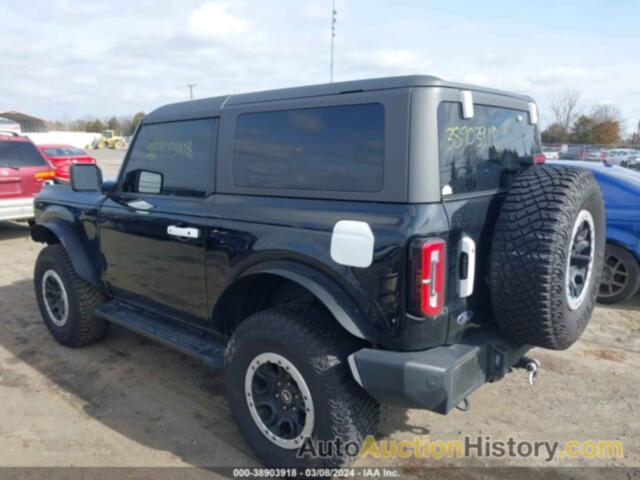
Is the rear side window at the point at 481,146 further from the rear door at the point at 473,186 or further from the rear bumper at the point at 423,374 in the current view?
the rear bumper at the point at 423,374

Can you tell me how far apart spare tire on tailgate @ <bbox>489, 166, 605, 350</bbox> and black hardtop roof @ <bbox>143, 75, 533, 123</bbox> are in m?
0.65

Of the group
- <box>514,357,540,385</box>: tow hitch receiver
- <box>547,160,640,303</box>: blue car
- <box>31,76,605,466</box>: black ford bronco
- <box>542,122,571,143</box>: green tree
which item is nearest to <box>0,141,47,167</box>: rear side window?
<box>31,76,605,466</box>: black ford bronco

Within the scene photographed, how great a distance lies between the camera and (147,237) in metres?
3.51

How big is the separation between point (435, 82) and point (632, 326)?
3.82 metres

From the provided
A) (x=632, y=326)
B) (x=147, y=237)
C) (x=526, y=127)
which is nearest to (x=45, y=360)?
(x=147, y=237)

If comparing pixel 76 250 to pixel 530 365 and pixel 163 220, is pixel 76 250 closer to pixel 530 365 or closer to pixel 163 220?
pixel 163 220

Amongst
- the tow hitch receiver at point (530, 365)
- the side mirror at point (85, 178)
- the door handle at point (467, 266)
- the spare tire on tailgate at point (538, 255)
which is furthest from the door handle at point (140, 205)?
the tow hitch receiver at point (530, 365)

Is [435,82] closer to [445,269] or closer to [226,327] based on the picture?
[445,269]

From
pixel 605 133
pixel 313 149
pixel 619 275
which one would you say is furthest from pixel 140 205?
pixel 605 133

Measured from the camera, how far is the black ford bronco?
234 cm

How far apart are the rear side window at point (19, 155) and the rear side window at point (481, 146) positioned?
27.0ft

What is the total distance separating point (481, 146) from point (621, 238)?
11.4ft

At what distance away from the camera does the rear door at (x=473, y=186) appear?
2.42 metres

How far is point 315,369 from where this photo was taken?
248 centimetres
